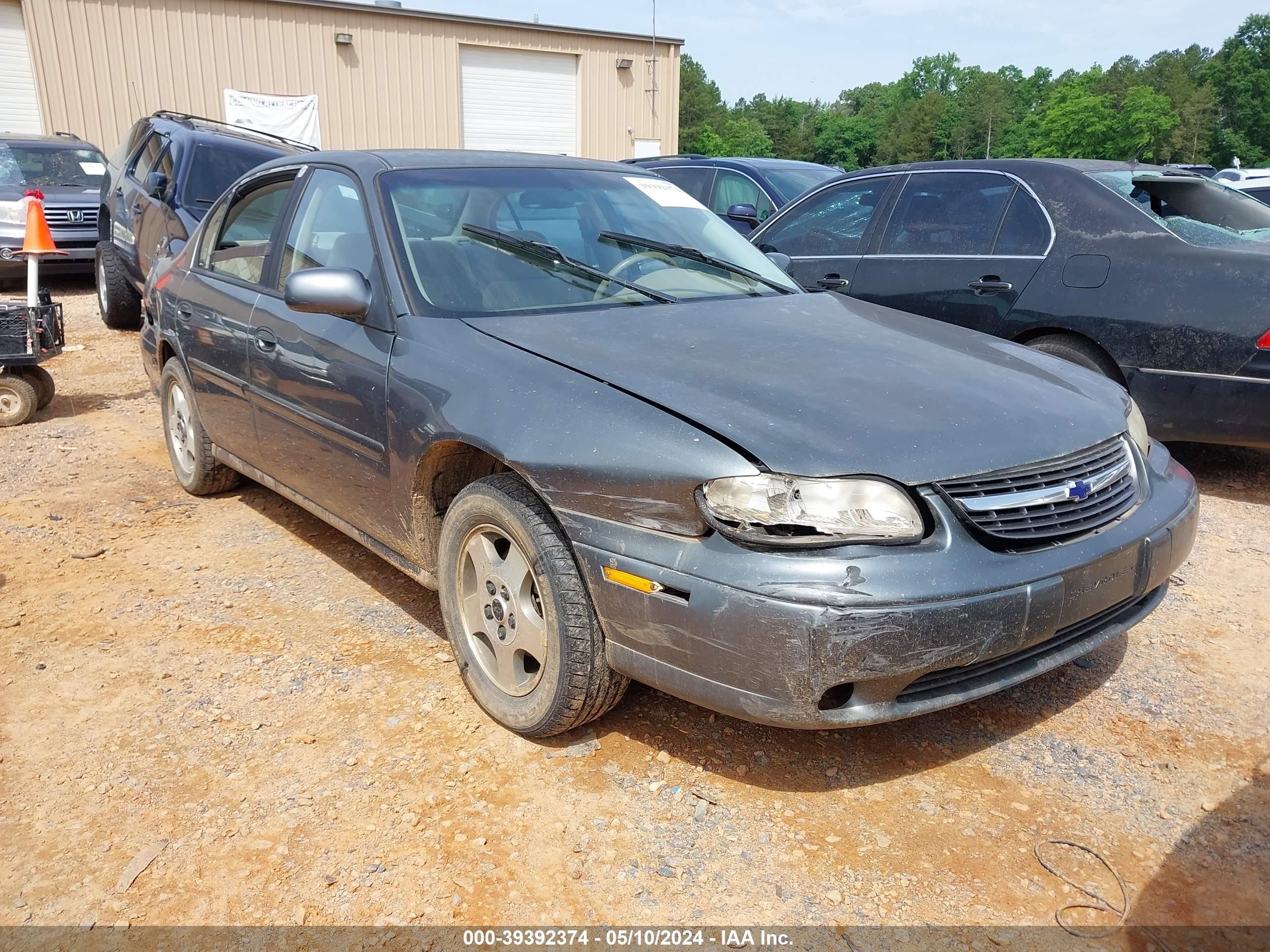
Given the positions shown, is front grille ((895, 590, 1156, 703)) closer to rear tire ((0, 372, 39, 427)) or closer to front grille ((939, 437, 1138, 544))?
front grille ((939, 437, 1138, 544))

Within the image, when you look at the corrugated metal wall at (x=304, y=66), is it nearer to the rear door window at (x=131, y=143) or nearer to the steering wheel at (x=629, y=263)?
the rear door window at (x=131, y=143)

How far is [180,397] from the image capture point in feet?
15.9

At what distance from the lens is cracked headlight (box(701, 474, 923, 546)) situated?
2.25 metres

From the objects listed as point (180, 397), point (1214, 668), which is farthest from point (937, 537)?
point (180, 397)

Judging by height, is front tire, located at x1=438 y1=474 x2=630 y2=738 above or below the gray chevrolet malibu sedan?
below

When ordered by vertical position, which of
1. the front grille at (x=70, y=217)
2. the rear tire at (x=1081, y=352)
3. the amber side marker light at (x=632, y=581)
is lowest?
the amber side marker light at (x=632, y=581)

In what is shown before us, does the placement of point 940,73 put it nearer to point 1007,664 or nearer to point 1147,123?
point 1147,123

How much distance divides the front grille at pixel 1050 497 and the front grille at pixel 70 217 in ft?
37.9

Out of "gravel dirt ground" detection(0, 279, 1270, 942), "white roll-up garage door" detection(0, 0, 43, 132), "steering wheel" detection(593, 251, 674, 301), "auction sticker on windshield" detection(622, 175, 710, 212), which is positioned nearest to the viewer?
"gravel dirt ground" detection(0, 279, 1270, 942)

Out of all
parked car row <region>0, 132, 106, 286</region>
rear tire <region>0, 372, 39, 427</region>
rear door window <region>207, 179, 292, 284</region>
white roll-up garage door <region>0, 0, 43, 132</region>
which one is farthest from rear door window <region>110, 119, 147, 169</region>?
white roll-up garage door <region>0, 0, 43, 132</region>

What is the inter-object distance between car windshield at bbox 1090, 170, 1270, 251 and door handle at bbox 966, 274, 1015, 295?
0.69 metres

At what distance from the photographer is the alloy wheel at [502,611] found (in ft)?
8.93

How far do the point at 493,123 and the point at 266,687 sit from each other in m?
19.8

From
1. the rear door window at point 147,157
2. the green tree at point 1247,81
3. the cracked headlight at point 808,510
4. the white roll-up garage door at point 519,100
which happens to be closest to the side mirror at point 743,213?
the rear door window at point 147,157
